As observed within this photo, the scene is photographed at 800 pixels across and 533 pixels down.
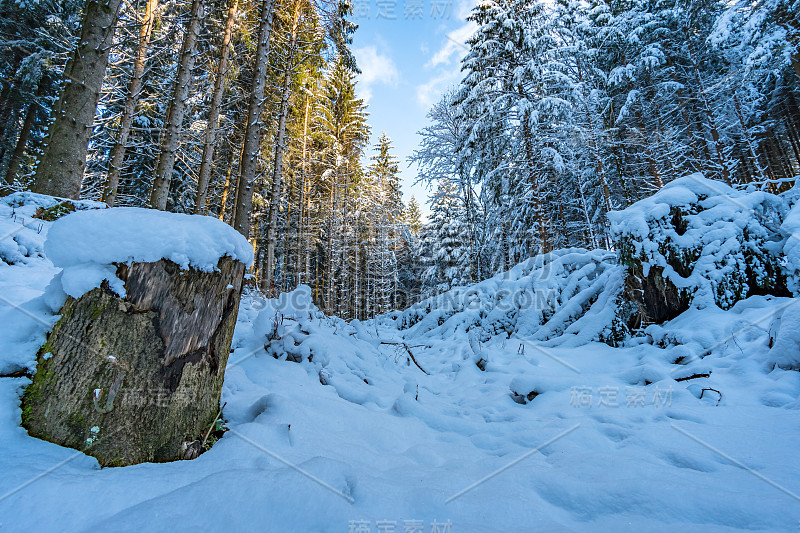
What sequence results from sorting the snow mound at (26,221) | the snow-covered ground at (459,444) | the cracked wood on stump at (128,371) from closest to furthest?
1. the snow-covered ground at (459,444)
2. the cracked wood on stump at (128,371)
3. the snow mound at (26,221)

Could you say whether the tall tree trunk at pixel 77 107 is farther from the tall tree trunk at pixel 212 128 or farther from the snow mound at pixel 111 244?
the snow mound at pixel 111 244

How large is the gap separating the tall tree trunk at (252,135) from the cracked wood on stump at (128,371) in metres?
5.39

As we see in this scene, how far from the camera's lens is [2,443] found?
118 cm

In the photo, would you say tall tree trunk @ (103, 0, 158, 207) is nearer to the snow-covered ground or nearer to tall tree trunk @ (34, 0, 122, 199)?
tall tree trunk @ (34, 0, 122, 199)

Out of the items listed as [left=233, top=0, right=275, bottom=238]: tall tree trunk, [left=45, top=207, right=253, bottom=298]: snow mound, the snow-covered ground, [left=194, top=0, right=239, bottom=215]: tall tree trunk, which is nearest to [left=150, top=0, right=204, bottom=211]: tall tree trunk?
[left=194, top=0, right=239, bottom=215]: tall tree trunk

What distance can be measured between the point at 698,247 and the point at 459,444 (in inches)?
155

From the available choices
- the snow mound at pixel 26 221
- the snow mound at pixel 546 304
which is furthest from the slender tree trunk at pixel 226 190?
the snow mound at pixel 546 304

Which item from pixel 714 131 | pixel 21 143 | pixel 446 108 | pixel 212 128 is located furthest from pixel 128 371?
pixel 21 143

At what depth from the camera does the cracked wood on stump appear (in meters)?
1.33

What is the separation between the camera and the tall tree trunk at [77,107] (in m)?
4.74

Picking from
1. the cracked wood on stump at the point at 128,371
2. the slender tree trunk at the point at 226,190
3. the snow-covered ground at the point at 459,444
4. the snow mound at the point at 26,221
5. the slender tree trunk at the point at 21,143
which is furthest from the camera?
the slender tree trunk at the point at 226,190

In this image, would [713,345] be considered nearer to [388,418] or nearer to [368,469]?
[388,418]

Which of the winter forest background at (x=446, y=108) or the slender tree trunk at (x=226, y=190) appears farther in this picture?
the slender tree trunk at (x=226, y=190)

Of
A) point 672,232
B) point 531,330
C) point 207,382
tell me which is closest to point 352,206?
point 531,330
